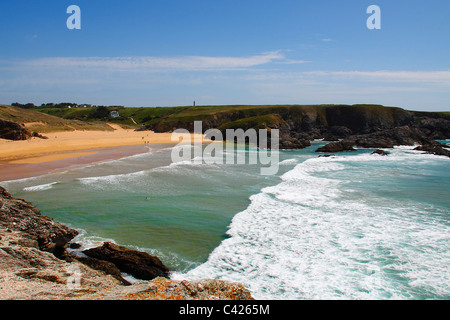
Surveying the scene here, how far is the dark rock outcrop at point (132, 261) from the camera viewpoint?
8.50m

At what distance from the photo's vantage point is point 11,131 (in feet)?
133

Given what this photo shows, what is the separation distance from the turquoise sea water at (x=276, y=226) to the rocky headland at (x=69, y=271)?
1085mm

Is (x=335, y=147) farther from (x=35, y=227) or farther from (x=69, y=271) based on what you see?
(x=69, y=271)

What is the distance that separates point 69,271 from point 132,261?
261cm

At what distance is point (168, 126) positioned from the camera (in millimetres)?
84688

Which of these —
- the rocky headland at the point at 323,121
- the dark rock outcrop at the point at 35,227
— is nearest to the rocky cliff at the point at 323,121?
the rocky headland at the point at 323,121

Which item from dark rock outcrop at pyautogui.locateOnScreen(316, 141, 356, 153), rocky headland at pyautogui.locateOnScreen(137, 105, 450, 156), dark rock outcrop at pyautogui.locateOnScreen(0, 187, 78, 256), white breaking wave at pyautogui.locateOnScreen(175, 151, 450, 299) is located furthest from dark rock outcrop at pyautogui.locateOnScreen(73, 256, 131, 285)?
rocky headland at pyautogui.locateOnScreen(137, 105, 450, 156)

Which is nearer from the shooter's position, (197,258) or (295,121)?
(197,258)

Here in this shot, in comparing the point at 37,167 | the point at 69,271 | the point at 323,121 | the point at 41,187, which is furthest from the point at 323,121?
the point at 69,271

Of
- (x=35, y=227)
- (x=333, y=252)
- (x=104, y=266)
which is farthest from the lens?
(x=333, y=252)

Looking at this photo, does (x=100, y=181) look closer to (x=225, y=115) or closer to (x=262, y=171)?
(x=262, y=171)

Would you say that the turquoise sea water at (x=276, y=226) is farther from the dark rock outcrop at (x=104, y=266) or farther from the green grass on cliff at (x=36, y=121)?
the green grass on cliff at (x=36, y=121)
